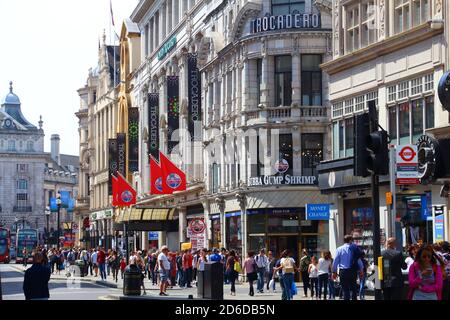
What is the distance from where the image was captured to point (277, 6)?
52.2 meters

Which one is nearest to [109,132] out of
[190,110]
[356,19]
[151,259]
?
[190,110]

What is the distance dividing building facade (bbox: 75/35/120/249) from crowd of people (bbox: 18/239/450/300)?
130ft

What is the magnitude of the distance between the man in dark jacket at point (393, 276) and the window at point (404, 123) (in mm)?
16515

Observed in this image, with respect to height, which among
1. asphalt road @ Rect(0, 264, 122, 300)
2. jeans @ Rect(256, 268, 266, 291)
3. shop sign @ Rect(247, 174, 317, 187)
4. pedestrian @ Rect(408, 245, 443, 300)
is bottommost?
asphalt road @ Rect(0, 264, 122, 300)

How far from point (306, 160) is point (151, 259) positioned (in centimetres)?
901

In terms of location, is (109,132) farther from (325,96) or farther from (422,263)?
(422,263)

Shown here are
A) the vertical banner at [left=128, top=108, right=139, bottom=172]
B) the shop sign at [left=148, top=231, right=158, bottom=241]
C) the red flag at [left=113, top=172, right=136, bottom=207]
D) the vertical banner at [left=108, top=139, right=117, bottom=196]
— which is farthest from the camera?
the vertical banner at [left=108, top=139, right=117, bottom=196]

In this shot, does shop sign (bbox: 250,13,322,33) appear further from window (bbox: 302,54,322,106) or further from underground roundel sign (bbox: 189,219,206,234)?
underground roundel sign (bbox: 189,219,206,234)

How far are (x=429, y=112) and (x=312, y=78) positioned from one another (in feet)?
57.5

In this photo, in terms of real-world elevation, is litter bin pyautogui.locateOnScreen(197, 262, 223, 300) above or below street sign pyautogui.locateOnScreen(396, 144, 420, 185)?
below

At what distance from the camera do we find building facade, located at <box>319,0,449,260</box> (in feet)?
111

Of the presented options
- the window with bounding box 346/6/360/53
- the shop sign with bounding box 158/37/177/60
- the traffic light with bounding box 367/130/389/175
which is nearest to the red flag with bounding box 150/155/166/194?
the shop sign with bounding box 158/37/177/60
